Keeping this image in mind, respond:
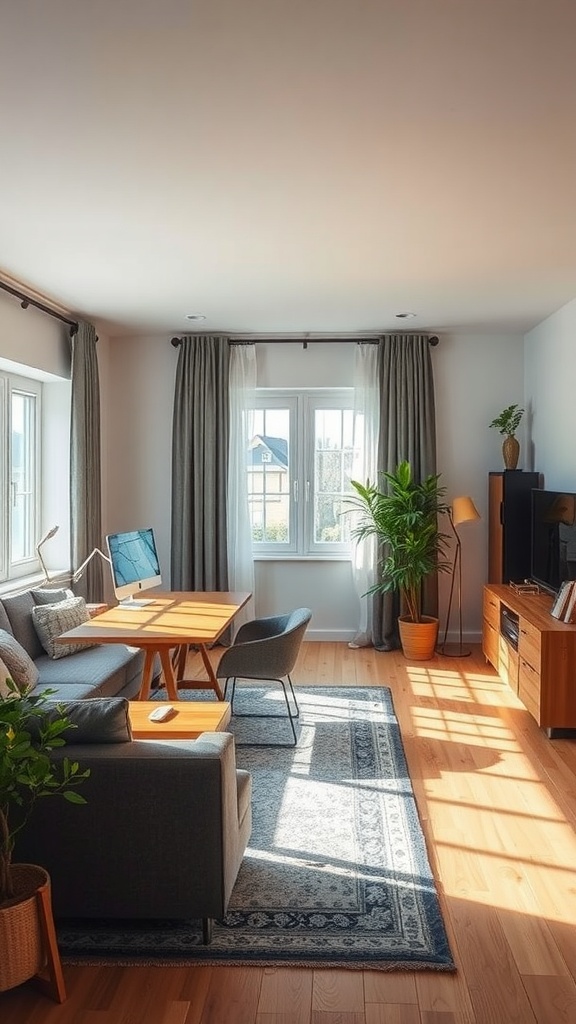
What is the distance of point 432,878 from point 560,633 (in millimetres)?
1792

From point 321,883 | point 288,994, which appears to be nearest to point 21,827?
point 288,994

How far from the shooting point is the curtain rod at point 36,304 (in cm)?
458

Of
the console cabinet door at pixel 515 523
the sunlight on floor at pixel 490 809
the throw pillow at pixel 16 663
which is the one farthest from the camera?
the console cabinet door at pixel 515 523

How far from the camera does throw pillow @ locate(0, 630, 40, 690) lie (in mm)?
3574

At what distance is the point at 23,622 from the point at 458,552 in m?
Answer: 3.56

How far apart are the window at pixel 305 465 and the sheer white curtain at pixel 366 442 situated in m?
0.18

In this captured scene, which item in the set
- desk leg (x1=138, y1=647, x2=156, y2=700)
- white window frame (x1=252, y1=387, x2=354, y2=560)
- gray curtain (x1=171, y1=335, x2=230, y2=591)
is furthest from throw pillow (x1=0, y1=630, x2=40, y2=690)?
white window frame (x1=252, y1=387, x2=354, y2=560)

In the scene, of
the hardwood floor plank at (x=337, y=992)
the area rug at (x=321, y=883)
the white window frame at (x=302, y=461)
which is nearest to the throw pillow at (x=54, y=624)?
the area rug at (x=321, y=883)

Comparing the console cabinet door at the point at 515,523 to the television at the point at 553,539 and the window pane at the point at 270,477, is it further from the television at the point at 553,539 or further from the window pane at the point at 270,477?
the window pane at the point at 270,477

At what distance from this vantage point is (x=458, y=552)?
6.41m

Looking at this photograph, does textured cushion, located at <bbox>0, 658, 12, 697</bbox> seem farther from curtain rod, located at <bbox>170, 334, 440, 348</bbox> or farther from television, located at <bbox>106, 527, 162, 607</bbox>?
curtain rod, located at <bbox>170, 334, 440, 348</bbox>

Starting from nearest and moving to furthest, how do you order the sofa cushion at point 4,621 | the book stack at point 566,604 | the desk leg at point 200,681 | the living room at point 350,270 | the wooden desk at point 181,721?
1. the living room at point 350,270
2. the wooden desk at point 181,721
3. the sofa cushion at point 4,621
4. the book stack at point 566,604
5. the desk leg at point 200,681

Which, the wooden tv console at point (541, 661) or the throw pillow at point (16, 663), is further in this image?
the wooden tv console at point (541, 661)

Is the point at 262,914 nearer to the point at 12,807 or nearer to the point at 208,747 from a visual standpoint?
the point at 208,747
